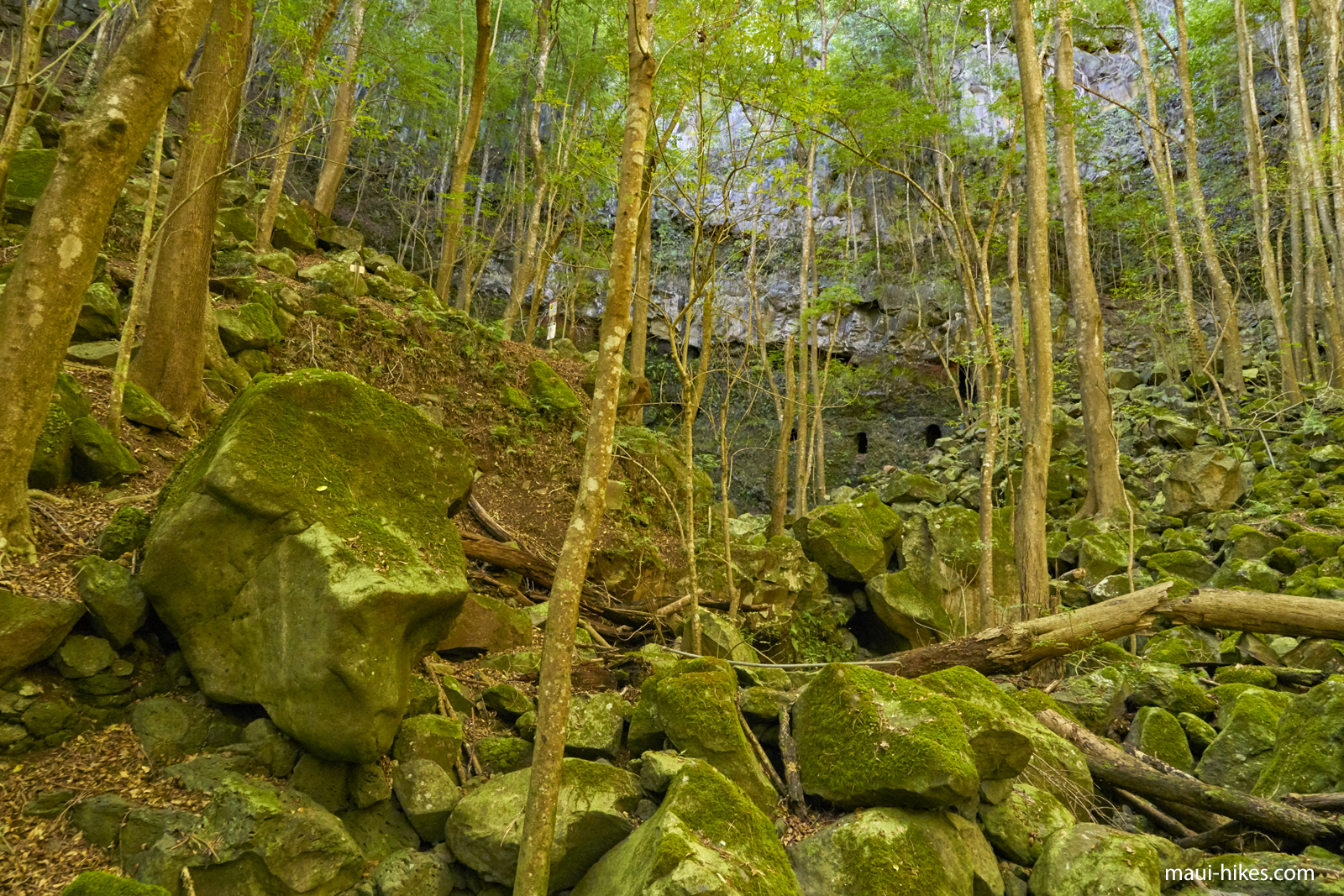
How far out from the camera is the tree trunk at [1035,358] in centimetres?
711

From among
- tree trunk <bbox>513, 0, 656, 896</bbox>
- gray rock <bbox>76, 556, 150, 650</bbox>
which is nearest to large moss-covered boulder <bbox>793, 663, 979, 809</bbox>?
tree trunk <bbox>513, 0, 656, 896</bbox>

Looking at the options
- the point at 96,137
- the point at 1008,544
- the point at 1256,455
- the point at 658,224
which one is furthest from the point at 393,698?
the point at 658,224

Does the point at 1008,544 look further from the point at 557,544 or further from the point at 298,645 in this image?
the point at 298,645

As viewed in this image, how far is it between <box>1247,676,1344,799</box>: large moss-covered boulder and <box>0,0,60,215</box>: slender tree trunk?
8292 mm

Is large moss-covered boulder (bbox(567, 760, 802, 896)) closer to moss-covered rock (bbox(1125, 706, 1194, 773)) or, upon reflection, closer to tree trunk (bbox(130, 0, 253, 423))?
moss-covered rock (bbox(1125, 706, 1194, 773))

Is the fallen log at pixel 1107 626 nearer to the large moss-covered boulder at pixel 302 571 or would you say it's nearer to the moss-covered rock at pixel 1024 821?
the moss-covered rock at pixel 1024 821

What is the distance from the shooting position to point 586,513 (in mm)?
3305

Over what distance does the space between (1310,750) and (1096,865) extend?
1.88m

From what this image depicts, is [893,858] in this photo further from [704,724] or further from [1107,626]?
[1107,626]

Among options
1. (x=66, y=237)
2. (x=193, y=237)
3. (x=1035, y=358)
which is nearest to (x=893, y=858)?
(x=66, y=237)

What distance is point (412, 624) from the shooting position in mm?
3768

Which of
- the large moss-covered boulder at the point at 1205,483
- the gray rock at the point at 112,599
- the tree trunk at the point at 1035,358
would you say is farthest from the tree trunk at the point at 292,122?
the large moss-covered boulder at the point at 1205,483

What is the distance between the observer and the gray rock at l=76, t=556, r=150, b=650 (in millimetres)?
3572

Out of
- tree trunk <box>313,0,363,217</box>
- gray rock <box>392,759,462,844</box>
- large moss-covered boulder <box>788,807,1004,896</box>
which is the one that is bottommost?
large moss-covered boulder <box>788,807,1004,896</box>
